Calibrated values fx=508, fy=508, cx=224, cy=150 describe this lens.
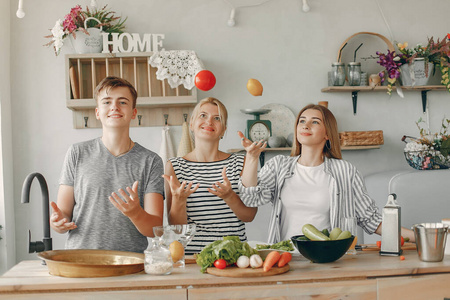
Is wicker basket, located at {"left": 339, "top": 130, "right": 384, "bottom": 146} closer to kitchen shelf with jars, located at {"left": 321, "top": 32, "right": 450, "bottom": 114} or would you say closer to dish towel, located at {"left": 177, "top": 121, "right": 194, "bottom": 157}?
kitchen shelf with jars, located at {"left": 321, "top": 32, "right": 450, "bottom": 114}

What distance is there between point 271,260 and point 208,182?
2.42 feet

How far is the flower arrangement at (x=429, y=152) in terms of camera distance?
3.56 meters

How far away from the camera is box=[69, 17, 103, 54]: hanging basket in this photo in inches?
140

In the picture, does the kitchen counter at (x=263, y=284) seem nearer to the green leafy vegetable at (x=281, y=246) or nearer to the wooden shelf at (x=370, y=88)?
the green leafy vegetable at (x=281, y=246)

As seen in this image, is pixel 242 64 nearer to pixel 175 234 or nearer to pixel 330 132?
pixel 330 132

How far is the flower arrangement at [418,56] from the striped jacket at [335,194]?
161 centimetres

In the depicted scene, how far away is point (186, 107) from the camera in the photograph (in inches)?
151

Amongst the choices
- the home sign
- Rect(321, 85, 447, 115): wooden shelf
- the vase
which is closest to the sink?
the home sign

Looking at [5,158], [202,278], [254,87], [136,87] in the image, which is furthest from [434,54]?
[5,158]

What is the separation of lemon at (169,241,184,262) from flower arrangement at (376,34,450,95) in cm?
252

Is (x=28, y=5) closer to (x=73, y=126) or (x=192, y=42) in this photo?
(x=73, y=126)

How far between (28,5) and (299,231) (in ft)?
9.06

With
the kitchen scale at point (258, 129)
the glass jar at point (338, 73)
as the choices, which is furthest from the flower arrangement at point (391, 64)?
the kitchen scale at point (258, 129)

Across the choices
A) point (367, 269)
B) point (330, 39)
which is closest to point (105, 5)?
point (330, 39)
